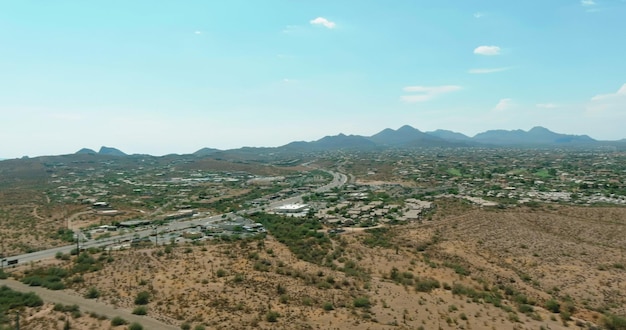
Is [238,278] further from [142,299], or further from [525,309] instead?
[525,309]

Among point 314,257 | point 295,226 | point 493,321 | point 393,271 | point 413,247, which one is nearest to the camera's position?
point 493,321

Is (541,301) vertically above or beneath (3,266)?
beneath

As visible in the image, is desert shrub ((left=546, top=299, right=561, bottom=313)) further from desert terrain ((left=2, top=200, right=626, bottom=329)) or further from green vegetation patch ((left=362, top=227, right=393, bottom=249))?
green vegetation patch ((left=362, top=227, right=393, bottom=249))

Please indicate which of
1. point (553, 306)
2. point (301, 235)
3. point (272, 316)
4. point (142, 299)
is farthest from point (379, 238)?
point (142, 299)

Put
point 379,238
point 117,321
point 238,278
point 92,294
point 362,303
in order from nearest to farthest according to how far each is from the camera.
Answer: point 117,321, point 362,303, point 92,294, point 238,278, point 379,238

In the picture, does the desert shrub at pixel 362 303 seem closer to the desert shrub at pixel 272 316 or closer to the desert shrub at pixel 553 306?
the desert shrub at pixel 272 316

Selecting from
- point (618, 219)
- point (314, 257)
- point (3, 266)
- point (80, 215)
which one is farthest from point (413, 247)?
point (80, 215)

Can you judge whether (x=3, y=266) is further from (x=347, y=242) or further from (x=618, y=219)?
(x=618, y=219)

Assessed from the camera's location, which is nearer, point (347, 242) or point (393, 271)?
point (393, 271)
